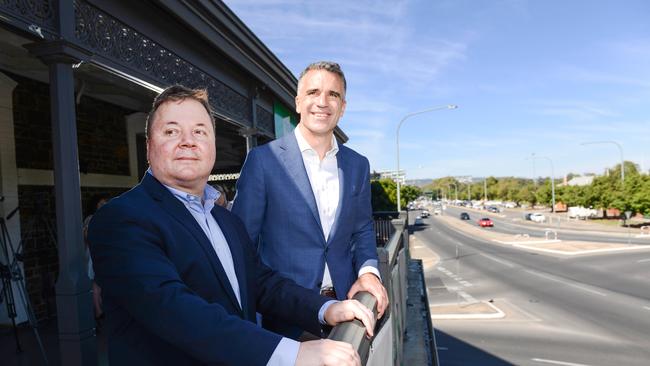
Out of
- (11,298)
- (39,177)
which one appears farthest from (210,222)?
(39,177)

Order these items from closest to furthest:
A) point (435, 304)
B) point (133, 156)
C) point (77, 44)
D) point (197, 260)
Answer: point (197, 260) < point (77, 44) < point (133, 156) < point (435, 304)

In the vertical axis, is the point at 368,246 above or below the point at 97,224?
below

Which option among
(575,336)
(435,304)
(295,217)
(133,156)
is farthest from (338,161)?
(435,304)

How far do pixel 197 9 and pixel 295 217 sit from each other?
14.3 feet

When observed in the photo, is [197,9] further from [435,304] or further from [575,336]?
[435,304]

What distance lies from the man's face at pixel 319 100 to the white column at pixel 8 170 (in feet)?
17.6

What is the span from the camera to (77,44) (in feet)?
11.3

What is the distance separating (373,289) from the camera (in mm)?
1981

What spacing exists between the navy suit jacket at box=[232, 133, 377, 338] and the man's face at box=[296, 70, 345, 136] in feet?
0.55

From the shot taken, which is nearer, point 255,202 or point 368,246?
point 255,202

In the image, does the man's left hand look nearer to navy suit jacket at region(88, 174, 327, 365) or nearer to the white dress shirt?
the white dress shirt

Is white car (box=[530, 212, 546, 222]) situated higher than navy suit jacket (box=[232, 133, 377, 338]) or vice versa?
navy suit jacket (box=[232, 133, 377, 338])

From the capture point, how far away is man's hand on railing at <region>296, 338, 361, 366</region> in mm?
1108

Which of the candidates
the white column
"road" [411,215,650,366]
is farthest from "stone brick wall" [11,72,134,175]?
"road" [411,215,650,366]
